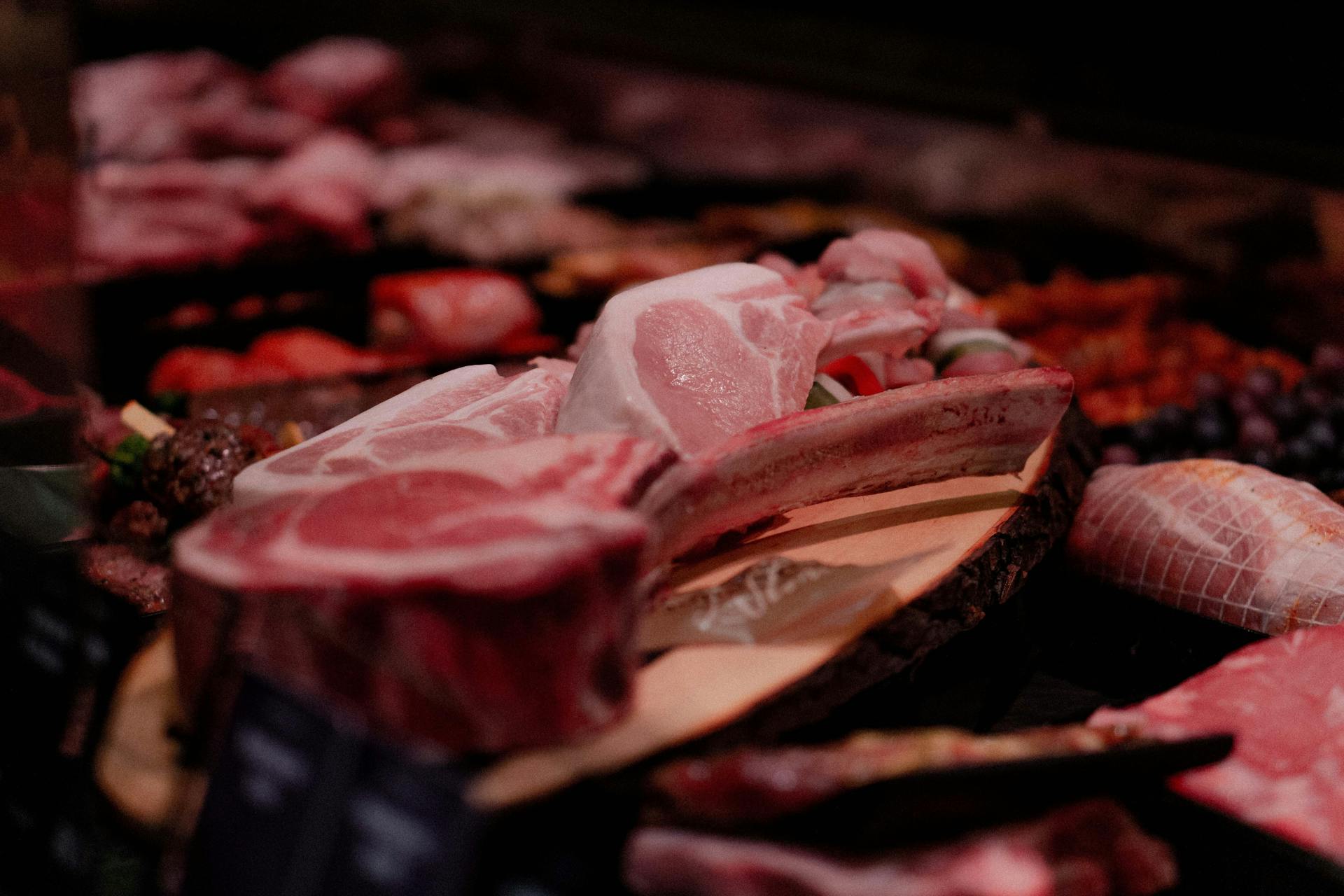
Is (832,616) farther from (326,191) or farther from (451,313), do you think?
(326,191)

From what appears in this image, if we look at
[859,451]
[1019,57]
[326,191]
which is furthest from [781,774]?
[326,191]

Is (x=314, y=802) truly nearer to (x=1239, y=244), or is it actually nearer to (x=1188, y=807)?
(x=1188, y=807)

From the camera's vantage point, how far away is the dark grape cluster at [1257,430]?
8.14ft

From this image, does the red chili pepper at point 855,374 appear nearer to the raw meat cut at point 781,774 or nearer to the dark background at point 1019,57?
the raw meat cut at point 781,774

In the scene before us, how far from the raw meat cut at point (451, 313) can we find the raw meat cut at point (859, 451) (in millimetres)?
2097

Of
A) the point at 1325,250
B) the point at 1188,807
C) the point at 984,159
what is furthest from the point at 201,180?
the point at 1188,807

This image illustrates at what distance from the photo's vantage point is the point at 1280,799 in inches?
54.0

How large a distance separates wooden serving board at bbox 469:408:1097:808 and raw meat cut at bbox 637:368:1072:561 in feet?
0.18

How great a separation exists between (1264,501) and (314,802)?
1.71 meters

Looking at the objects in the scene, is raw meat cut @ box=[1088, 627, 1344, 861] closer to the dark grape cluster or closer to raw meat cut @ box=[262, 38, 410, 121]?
the dark grape cluster

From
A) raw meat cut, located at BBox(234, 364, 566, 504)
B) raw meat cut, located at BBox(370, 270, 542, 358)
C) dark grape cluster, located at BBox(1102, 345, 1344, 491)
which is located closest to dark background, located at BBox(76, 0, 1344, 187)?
dark grape cluster, located at BBox(1102, 345, 1344, 491)

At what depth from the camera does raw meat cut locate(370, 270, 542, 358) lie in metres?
3.77

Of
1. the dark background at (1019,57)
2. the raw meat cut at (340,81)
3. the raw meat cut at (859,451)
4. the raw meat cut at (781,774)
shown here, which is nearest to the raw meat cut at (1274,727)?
the raw meat cut at (781,774)

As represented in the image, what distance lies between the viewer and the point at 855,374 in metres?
2.14
